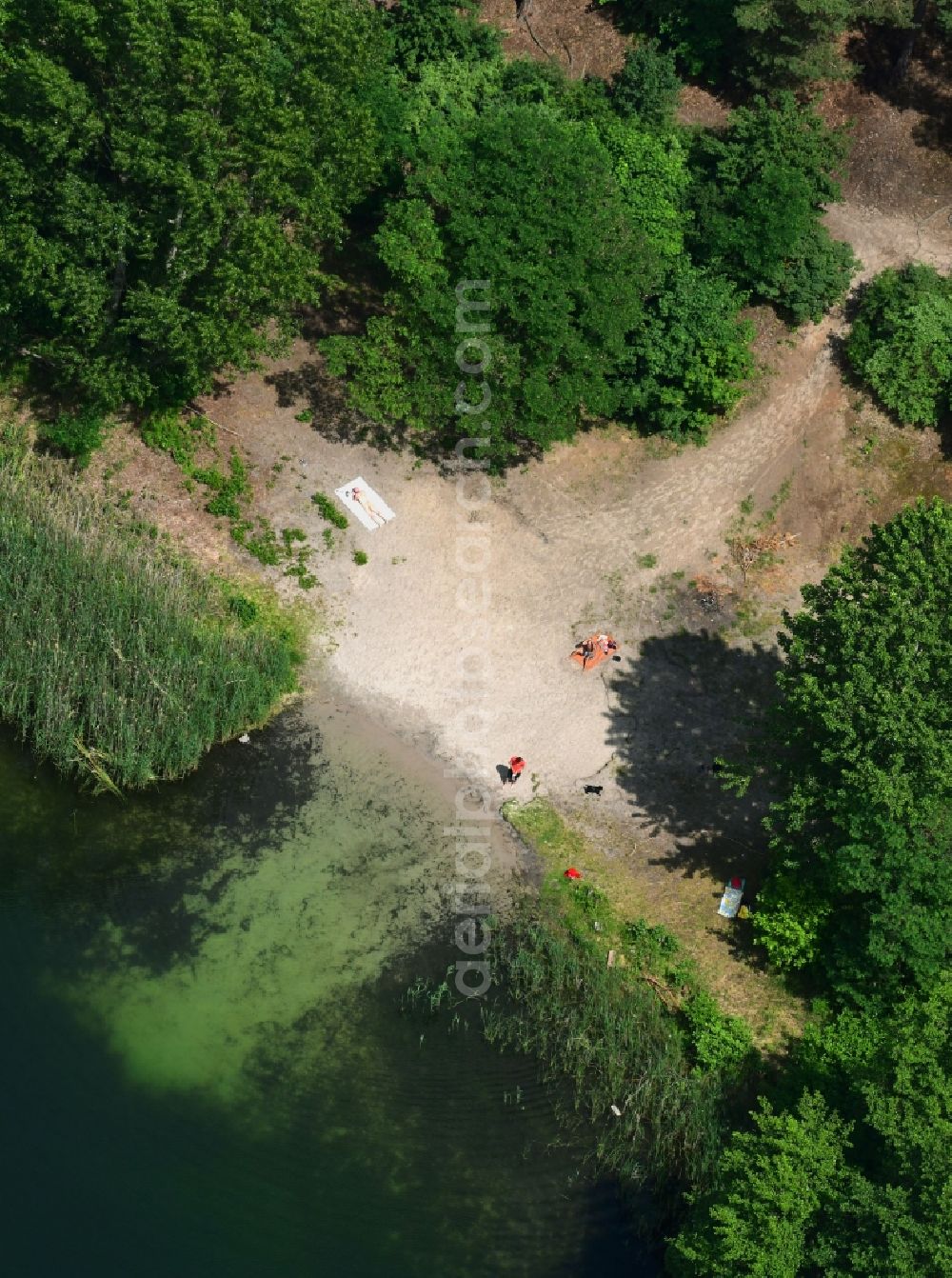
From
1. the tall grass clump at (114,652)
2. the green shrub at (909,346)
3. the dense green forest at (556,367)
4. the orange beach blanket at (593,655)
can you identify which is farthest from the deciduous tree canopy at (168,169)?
the green shrub at (909,346)

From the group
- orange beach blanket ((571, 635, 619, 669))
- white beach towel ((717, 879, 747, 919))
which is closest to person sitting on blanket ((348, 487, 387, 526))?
orange beach blanket ((571, 635, 619, 669))

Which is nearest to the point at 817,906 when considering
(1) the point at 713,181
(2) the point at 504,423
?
(2) the point at 504,423

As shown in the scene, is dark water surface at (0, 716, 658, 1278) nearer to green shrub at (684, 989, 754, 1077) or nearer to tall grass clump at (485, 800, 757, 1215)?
tall grass clump at (485, 800, 757, 1215)

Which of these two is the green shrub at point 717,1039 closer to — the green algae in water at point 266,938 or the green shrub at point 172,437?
the green algae in water at point 266,938

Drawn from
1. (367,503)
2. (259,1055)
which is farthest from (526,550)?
(259,1055)

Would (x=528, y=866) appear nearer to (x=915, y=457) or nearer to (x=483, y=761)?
(x=483, y=761)

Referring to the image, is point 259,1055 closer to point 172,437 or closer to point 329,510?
point 329,510

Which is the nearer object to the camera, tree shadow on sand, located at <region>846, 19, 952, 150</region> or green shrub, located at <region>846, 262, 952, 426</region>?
green shrub, located at <region>846, 262, 952, 426</region>

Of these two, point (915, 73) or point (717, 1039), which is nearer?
point (717, 1039)
